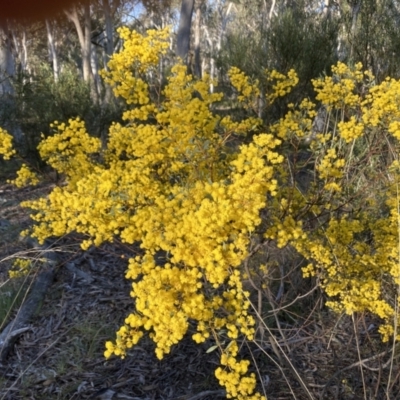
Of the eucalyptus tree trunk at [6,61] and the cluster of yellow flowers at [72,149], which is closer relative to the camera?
the cluster of yellow flowers at [72,149]

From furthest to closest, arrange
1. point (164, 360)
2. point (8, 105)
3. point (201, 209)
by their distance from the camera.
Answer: point (8, 105) < point (164, 360) < point (201, 209)

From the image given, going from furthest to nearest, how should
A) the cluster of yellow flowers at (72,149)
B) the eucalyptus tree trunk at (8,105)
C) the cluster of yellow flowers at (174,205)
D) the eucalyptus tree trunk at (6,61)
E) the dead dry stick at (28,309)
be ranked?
the eucalyptus tree trunk at (6,61), the eucalyptus tree trunk at (8,105), the dead dry stick at (28,309), the cluster of yellow flowers at (72,149), the cluster of yellow flowers at (174,205)

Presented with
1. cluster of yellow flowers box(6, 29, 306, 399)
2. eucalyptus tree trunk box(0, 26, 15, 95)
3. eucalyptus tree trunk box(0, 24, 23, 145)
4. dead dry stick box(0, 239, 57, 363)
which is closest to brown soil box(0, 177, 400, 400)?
dead dry stick box(0, 239, 57, 363)

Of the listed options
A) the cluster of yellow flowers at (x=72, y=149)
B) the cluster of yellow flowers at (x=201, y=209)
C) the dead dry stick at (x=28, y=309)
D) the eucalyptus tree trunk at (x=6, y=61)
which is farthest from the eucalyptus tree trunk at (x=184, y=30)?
the cluster of yellow flowers at (x=72, y=149)

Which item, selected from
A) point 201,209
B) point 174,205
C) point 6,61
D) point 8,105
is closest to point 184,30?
point 8,105

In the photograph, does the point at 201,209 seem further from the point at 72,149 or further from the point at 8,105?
the point at 8,105

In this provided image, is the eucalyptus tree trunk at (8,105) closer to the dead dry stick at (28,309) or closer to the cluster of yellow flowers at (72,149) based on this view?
the dead dry stick at (28,309)

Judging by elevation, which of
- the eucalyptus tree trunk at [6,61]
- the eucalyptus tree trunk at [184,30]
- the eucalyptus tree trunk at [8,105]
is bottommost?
the eucalyptus tree trunk at [8,105]

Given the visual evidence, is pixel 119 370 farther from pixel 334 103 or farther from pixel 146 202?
pixel 334 103

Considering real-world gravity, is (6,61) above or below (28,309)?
above

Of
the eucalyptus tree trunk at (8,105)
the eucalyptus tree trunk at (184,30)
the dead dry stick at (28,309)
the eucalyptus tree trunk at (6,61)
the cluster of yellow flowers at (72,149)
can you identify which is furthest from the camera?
the eucalyptus tree trunk at (6,61)

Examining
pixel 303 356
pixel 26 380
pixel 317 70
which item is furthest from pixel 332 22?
pixel 26 380

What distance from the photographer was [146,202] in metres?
2.06

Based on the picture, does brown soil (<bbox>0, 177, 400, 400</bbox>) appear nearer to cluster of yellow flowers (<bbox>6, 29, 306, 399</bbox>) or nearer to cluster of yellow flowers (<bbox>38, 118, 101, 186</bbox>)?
cluster of yellow flowers (<bbox>38, 118, 101, 186</bbox>)
